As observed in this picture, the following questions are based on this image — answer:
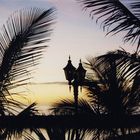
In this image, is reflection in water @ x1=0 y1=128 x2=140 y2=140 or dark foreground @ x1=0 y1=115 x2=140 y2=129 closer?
dark foreground @ x1=0 y1=115 x2=140 y2=129

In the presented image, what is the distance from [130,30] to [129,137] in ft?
10.4

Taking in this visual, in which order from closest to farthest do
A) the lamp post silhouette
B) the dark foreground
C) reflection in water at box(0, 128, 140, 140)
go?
the dark foreground
reflection in water at box(0, 128, 140, 140)
the lamp post silhouette

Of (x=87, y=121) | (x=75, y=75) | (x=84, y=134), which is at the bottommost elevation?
(x=84, y=134)

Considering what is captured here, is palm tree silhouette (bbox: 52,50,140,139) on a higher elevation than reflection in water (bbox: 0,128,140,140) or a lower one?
higher

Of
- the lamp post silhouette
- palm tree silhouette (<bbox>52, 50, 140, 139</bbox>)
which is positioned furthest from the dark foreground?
the lamp post silhouette

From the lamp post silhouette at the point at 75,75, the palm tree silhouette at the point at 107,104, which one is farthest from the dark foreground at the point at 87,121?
the lamp post silhouette at the point at 75,75

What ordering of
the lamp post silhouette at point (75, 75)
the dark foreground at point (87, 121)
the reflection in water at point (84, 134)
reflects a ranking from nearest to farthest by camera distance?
the dark foreground at point (87, 121) < the reflection in water at point (84, 134) < the lamp post silhouette at point (75, 75)

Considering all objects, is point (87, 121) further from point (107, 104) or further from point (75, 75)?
point (75, 75)

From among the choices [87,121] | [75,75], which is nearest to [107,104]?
[87,121]

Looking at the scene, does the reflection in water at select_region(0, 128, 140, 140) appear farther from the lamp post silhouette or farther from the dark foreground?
the lamp post silhouette

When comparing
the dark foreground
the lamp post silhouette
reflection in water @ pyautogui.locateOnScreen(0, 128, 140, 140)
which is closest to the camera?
the dark foreground

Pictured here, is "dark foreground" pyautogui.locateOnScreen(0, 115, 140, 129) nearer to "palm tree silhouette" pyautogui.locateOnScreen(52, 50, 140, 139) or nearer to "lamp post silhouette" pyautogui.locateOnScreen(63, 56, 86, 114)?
"palm tree silhouette" pyautogui.locateOnScreen(52, 50, 140, 139)

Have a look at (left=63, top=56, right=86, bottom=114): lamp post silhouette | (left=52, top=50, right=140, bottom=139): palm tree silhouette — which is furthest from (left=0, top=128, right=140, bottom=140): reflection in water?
(left=63, top=56, right=86, bottom=114): lamp post silhouette

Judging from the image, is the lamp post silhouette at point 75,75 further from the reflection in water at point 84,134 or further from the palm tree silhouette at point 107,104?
the reflection in water at point 84,134
